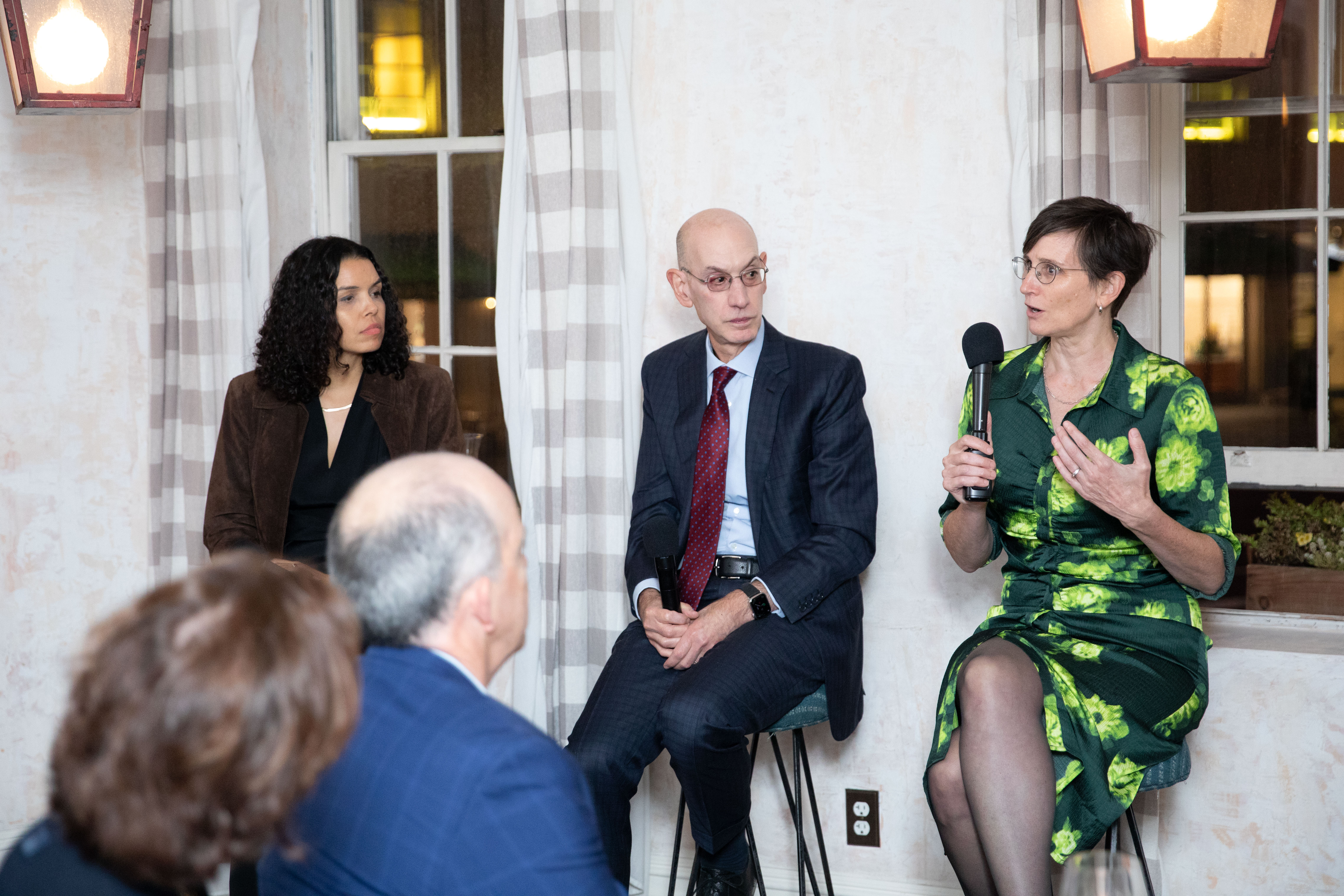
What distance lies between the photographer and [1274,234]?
2.79 meters

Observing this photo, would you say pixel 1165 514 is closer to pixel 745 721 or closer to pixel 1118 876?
pixel 745 721

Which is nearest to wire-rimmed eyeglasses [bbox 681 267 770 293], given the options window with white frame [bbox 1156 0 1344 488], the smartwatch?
the smartwatch

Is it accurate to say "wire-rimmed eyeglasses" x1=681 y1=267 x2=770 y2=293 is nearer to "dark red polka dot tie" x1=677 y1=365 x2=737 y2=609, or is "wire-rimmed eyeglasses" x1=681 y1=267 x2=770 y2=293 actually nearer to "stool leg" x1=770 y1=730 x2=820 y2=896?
"dark red polka dot tie" x1=677 y1=365 x2=737 y2=609

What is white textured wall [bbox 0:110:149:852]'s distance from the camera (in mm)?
3387

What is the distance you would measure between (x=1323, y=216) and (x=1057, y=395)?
980mm

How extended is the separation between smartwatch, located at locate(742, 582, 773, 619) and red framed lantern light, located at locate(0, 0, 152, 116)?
6.35 ft

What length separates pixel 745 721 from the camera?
223cm

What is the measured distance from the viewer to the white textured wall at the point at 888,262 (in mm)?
2695

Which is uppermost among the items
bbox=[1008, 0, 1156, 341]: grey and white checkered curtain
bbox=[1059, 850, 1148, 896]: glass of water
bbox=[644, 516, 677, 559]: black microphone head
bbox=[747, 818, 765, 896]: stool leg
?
bbox=[1008, 0, 1156, 341]: grey and white checkered curtain

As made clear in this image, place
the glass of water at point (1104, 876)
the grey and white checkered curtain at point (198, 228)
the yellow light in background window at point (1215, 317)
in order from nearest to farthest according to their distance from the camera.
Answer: the glass of water at point (1104, 876) → the yellow light in background window at point (1215, 317) → the grey and white checkered curtain at point (198, 228)

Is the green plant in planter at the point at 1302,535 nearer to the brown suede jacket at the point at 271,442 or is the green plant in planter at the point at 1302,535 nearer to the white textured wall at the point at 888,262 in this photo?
the white textured wall at the point at 888,262

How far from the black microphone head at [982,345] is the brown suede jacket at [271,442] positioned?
4.20 ft

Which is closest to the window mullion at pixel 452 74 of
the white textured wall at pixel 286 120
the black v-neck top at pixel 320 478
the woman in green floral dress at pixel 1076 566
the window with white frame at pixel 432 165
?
the window with white frame at pixel 432 165

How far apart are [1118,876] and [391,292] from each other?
2.34m
